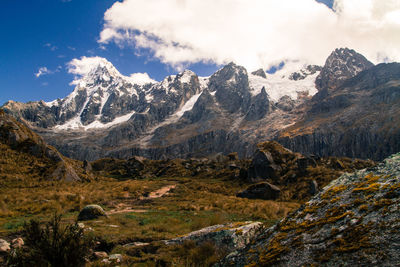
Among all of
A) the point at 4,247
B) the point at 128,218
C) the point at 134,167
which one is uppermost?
the point at 134,167

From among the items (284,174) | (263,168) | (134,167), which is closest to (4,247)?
(284,174)

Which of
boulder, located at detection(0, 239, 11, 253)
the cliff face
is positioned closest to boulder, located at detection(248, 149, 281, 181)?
boulder, located at detection(0, 239, 11, 253)

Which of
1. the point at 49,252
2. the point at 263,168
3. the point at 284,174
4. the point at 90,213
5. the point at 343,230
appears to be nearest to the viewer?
the point at 343,230

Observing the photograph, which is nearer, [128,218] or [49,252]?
[49,252]

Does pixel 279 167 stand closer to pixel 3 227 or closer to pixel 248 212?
pixel 248 212

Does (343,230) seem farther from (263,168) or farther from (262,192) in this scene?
(263,168)

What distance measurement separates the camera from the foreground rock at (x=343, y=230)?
11.9ft

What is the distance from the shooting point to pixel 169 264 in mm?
7934

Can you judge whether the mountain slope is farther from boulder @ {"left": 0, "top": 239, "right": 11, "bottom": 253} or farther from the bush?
the bush

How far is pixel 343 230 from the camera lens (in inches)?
169

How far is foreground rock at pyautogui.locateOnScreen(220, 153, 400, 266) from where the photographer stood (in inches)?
143

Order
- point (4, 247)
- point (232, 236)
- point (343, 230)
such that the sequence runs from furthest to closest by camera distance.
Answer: point (4, 247)
point (232, 236)
point (343, 230)

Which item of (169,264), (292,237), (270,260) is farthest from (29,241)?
(292,237)

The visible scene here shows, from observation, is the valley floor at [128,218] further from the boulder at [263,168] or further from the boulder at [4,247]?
the boulder at [263,168]
